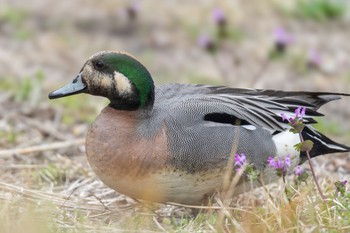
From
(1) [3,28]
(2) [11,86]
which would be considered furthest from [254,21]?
(2) [11,86]

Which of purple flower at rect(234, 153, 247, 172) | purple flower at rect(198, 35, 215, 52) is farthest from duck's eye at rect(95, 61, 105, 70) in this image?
purple flower at rect(198, 35, 215, 52)

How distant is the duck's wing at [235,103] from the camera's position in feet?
13.4

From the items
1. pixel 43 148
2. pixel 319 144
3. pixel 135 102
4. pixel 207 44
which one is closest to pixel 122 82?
pixel 135 102

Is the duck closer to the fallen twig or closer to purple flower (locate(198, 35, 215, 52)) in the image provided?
the fallen twig

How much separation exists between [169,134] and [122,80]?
0.37 m

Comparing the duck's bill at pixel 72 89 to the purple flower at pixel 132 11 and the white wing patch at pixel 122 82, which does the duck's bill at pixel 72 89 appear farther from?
the purple flower at pixel 132 11

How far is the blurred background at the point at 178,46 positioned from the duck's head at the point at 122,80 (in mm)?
2074

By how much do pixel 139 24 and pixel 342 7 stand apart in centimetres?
243

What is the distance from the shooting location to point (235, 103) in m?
4.22

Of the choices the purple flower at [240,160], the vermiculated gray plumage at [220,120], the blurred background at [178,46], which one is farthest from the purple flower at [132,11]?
the purple flower at [240,160]

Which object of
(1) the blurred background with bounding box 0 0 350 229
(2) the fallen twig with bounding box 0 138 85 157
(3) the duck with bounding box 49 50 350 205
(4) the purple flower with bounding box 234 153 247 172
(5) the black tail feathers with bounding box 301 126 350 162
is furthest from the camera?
(1) the blurred background with bounding box 0 0 350 229

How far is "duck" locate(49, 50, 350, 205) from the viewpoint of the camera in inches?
152

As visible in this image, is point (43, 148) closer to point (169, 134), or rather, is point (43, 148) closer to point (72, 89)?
point (72, 89)

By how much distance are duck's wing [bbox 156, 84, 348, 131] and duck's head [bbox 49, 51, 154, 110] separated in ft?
0.48
